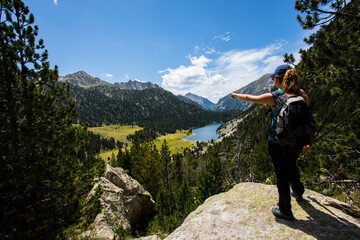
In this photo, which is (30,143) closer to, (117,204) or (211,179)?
(117,204)

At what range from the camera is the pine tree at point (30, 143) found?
5.33 meters

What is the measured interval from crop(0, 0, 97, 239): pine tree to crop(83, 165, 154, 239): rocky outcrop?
3.20 m

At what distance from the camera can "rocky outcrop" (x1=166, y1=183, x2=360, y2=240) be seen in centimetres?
308

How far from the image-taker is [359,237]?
2752 mm

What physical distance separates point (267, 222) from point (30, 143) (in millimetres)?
7913

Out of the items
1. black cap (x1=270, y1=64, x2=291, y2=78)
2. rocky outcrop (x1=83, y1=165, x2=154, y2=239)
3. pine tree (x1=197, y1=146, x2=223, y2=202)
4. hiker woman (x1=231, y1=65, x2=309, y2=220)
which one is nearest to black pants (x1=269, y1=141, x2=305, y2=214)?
hiker woman (x1=231, y1=65, x2=309, y2=220)

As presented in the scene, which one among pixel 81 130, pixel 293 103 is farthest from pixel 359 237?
pixel 81 130

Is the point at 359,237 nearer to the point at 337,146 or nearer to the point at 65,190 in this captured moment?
the point at 337,146

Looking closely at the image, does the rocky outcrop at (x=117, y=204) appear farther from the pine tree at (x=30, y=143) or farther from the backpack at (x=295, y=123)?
the backpack at (x=295, y=123)

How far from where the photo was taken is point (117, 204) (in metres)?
14.5

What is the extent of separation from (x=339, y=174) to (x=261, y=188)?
10.7ft

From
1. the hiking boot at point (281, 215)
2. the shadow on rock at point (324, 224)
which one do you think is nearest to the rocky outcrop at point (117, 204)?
the hiking boot at point (281, 215)

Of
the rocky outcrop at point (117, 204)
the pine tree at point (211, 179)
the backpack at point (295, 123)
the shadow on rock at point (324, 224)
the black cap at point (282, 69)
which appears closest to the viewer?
the backpack at point (295, 123)

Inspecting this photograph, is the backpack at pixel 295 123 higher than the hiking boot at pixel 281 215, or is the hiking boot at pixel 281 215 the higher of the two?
the backpack at pixel 295 123
